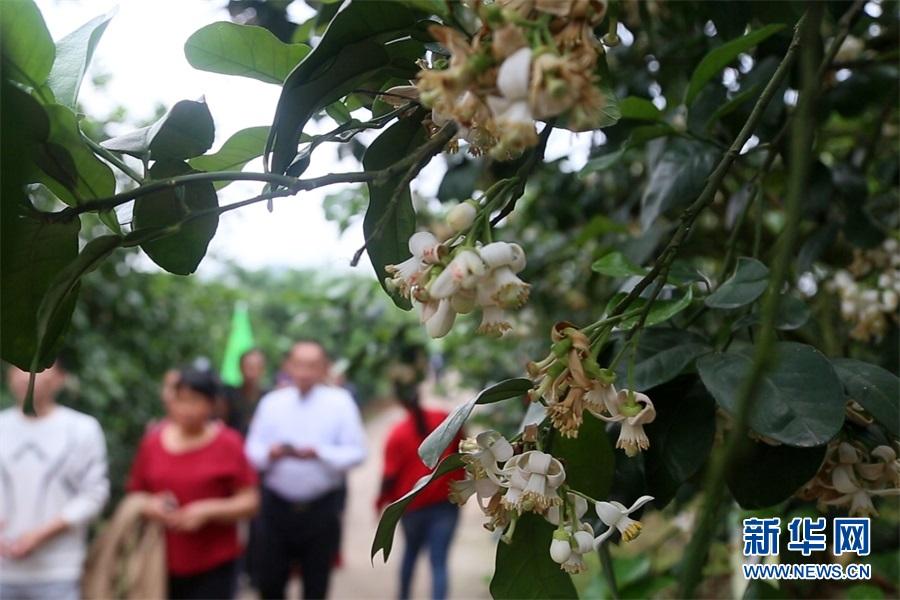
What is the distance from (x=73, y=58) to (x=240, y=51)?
10cm

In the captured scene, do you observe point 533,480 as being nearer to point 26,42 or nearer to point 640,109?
point 26,42

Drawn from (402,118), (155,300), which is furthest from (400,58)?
(155,300)

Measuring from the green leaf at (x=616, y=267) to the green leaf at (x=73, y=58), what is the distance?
0.39 meters

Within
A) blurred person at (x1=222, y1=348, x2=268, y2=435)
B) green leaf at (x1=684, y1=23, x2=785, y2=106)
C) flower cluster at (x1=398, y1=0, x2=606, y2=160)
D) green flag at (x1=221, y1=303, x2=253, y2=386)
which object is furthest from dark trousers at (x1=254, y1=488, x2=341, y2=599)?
flower cluster at (x1=398, y1=0, x2=606, y2=160)

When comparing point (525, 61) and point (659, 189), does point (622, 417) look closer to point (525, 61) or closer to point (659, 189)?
point (525, 61)

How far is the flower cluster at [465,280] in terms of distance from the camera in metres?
0.47

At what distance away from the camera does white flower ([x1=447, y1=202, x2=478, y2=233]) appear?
19.3 inches

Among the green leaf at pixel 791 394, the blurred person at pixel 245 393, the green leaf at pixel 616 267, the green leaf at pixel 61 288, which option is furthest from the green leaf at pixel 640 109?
the blurred person at pixel 245 393

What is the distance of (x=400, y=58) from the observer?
544mm

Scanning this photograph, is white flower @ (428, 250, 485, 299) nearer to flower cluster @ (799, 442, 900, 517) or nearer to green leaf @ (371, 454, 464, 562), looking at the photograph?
green leaf @ (371, 454, 464, 562)

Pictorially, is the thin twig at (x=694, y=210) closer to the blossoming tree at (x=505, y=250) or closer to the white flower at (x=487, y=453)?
the blossoming tree at (x=505, y=250)

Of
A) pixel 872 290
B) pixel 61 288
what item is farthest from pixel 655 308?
pixel 872 290

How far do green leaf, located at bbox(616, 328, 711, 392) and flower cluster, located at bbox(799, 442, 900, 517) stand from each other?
12 cm

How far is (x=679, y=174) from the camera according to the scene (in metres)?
0.93
